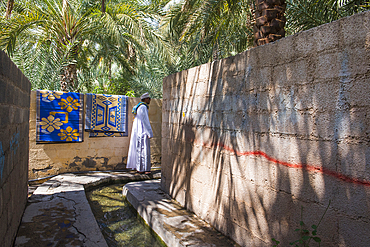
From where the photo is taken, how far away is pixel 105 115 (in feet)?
23.2

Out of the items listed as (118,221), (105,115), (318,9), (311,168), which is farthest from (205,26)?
(311,168)

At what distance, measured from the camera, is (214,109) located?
3561 mm

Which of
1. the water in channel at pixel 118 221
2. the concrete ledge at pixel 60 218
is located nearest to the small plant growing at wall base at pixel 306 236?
the water in channel at pixel 118 221

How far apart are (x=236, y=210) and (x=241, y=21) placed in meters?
7.98

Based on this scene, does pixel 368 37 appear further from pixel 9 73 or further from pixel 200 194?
pixel 9 73

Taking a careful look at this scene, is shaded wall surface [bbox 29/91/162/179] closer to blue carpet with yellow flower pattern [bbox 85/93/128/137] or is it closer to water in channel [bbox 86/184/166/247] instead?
blue carpet with yellow flower pattern [bbox 85/93/128/137]

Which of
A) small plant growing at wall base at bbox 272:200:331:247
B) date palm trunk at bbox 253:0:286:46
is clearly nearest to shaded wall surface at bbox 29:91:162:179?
date palm trunk at bbox 253:0:286:46

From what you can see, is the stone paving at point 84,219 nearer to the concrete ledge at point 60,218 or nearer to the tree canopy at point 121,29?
the concrete ledge at point 60,218

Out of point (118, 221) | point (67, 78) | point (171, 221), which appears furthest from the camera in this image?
point (67, 78)

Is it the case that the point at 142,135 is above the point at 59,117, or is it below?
below

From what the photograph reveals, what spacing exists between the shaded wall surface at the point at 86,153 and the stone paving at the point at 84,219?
32.3 inches

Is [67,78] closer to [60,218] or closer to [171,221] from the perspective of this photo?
[60,218]

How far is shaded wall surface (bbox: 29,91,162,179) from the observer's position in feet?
20.2

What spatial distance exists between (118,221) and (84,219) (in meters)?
0.59
